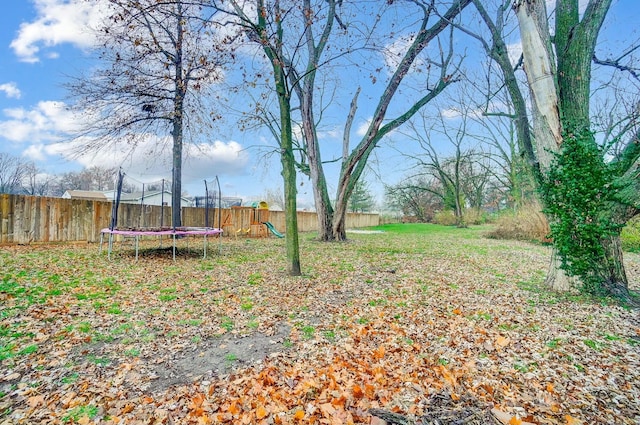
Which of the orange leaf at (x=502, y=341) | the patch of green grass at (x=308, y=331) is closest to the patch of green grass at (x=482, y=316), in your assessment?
the orange leaf at (x=502, y=341)

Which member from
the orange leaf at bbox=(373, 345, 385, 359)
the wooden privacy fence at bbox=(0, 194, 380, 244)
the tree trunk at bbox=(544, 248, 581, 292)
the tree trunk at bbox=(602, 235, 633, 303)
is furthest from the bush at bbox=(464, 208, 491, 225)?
the orange leaf at bbox=(373, 345, 385, 359)

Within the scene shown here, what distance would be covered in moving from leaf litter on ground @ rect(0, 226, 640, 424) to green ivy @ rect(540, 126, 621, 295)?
0.50 m

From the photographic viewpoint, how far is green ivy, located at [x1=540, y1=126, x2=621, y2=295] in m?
4.06

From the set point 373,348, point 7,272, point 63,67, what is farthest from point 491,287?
point 63,67

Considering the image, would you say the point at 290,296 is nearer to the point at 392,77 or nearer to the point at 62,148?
the point at 392,77

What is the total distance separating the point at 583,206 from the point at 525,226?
10.4 meters

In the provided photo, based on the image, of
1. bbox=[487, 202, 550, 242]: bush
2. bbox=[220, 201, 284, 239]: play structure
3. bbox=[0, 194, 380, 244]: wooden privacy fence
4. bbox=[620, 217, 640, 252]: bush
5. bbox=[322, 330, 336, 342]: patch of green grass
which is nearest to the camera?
bbox=[322, 330, 336, 342]: patch of green grass

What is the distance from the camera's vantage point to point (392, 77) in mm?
9109

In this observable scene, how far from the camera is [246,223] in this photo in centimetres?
1523

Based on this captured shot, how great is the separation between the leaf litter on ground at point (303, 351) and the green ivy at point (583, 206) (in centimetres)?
50

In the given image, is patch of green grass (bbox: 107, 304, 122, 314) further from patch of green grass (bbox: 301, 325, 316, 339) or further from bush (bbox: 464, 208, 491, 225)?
bush (bbox: 464, 208, 491, 225)

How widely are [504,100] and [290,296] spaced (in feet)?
46.3

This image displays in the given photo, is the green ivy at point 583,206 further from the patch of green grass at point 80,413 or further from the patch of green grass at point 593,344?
the patch of green grass at point 80,413

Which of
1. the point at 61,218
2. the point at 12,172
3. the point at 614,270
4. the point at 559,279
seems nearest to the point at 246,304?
the point at 559,279
